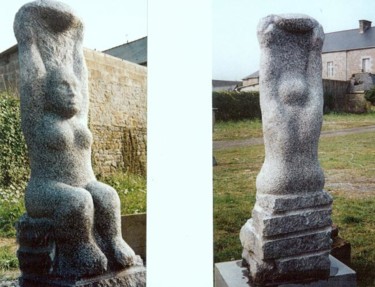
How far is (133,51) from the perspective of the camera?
3051 millimetres

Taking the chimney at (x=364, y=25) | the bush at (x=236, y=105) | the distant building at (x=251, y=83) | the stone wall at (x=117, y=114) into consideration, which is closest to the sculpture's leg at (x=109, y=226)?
the stone wall at (x=117, y=114)

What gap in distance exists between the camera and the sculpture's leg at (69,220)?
2.40 m

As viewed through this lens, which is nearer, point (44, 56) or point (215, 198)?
point (44, 56)

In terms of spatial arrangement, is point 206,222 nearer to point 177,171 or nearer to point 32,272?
point 177,171

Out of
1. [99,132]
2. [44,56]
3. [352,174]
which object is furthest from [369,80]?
[44,56]

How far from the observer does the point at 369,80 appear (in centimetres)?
325

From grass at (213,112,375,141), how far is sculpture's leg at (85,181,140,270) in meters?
0.92

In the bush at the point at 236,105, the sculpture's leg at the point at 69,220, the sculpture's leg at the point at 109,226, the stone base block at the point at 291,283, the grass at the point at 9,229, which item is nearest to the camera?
the sculpture's leg at the point at 69,220

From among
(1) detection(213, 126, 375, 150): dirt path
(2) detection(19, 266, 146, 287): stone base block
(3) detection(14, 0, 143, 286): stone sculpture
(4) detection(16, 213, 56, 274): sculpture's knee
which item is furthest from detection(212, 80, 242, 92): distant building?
(4) detection(16, 213, 56, 274): sculpture's knee

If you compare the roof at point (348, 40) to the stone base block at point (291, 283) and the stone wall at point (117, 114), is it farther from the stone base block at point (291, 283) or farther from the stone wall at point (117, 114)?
the stone base block at point (291, 283)

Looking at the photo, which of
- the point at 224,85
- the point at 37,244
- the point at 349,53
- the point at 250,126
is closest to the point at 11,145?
the point at 37,244

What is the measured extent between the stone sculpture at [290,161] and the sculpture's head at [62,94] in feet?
3.80

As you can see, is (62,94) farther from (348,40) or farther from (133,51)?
(348,40)

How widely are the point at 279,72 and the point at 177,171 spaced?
0.93 metres
